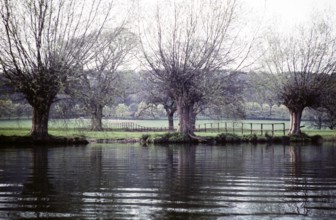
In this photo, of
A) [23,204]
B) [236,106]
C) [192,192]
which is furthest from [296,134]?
[23,204]

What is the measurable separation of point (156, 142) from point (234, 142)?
622 centimetres

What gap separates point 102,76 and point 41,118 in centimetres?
1483

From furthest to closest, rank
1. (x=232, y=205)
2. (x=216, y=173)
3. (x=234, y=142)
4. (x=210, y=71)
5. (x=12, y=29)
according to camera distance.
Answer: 1. (x=210, y=71)
2. (x=234, y=142)
3. (x=12, y=29)
4. (x=216, y=173)
5. (x=232, y=205)

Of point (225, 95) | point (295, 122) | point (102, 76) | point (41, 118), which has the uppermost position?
point (102, 76)

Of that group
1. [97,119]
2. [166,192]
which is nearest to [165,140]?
[97,119]

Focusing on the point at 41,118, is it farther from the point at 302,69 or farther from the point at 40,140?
the point at 302,69

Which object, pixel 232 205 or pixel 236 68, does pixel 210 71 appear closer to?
pixel 236 68

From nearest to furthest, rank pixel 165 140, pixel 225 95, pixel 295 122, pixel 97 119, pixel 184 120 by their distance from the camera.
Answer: pixel 165 140 < pixel 184 120 < pixel 97 119 < pixel 225 95 < pixel 295 122

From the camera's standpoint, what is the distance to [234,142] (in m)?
33.9

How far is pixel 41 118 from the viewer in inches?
1196

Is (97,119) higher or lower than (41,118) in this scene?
lower

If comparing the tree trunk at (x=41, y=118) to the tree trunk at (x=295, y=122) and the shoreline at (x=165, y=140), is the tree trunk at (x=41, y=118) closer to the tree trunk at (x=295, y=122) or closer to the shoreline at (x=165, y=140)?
the shoreline at (x=165, y=140)

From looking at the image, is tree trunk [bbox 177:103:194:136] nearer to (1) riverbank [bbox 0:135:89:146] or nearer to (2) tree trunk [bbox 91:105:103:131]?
(2) tree trunk [bbox 91:105:103:131]

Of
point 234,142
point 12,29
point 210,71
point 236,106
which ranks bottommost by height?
point 234,142
